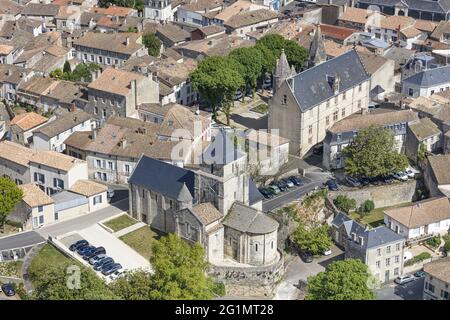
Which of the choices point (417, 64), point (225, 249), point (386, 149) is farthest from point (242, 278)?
point (417, 64)

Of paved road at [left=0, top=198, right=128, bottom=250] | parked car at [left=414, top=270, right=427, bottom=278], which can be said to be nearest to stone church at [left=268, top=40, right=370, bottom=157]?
paved road at [left=0, top=198, right=128, bottom=250]

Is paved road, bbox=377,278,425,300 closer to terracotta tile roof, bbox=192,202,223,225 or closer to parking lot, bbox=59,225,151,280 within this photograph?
terracotta tile roof, bbox=192,202,223,225

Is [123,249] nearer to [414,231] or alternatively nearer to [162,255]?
[162,255]

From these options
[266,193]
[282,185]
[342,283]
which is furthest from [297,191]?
[342,283]

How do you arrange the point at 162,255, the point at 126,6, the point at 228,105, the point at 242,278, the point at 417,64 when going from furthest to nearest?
the point at 126,6 → the point at 417,64 → the point at 228,105 → the point at 242,278 → the point at 162,255

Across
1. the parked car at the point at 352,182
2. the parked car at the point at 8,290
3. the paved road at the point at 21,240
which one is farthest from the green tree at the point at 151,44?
the parked car at the point at 8,290

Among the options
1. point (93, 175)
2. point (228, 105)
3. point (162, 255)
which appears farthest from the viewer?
point (228, 105)
